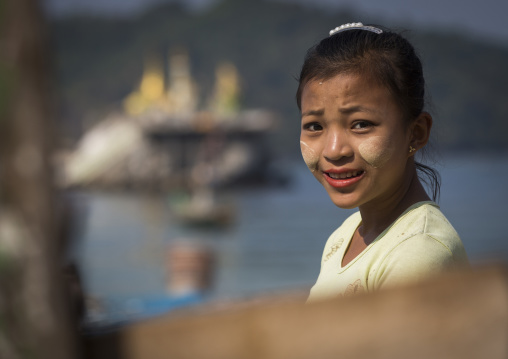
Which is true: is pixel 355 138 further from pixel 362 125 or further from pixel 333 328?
pixel 333 328

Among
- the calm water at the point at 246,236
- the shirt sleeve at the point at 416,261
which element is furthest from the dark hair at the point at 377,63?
the calm water at the point at 246,236

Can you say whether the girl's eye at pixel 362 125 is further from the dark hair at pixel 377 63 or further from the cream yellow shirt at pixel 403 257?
the cream yellow shirt at pixel 403 257

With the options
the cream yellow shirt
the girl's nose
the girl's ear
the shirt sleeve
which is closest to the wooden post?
the cream yellow shirt

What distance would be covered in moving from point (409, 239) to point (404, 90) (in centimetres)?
37

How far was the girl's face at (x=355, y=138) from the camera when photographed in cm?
160

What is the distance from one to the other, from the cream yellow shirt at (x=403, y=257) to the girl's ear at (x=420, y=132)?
16 cm

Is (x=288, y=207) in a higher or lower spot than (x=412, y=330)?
lower

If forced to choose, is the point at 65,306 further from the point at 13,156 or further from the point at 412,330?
the point at 412,330

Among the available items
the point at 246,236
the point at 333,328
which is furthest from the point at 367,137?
the point at 246,236

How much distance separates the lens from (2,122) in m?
0.82

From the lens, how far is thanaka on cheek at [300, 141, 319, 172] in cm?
168

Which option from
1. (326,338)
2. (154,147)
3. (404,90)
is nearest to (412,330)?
(326,338)

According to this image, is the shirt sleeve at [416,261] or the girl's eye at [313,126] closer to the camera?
the shirt sleeve at [416,261]

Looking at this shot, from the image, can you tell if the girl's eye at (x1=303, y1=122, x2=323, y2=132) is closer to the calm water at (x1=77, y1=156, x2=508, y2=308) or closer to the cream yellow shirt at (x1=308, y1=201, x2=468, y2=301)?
the cream yellow shirt at (x1=308, y1=201, x2=468, y2=301)
